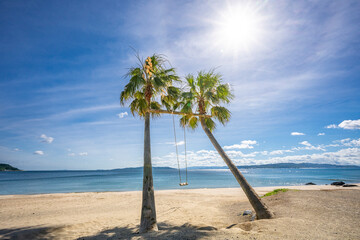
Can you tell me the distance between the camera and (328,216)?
302 inches

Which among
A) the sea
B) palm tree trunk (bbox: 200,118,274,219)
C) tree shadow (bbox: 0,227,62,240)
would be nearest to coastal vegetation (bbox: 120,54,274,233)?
palm tree trunk (bbox: 200,118,274,219)

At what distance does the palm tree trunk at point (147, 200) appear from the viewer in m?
7.80

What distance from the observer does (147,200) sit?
8.13 m

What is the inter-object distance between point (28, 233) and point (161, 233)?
6.39 metres

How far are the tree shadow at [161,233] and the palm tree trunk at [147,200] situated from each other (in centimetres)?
49

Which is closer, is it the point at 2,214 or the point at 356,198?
the point at 356,198

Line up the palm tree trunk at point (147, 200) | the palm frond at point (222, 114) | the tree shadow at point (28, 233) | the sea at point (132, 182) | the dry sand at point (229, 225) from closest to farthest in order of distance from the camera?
1. the dry sand at point (229, 225)
2. the palm tree trunk at point (147, 200)
3. the tree shadow at point (28, 233)
4. the palm frond at point (222, 114)
5. the sea at point (132, 182)

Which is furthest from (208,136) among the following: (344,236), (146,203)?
(344,236)

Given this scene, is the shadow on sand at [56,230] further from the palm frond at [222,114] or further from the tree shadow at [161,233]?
the palm frond at [222,114]

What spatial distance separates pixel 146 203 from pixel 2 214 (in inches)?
482

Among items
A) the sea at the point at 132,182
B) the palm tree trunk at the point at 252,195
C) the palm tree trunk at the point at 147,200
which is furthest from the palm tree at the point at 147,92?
the sea at the point at 132,182

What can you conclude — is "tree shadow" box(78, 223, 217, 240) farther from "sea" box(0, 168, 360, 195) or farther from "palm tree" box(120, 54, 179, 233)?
"sea" box(0, 168, 360, 195)

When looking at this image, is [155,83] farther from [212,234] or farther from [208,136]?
[212,234]

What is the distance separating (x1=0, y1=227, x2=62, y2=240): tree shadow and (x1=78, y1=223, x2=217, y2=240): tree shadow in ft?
6.85
